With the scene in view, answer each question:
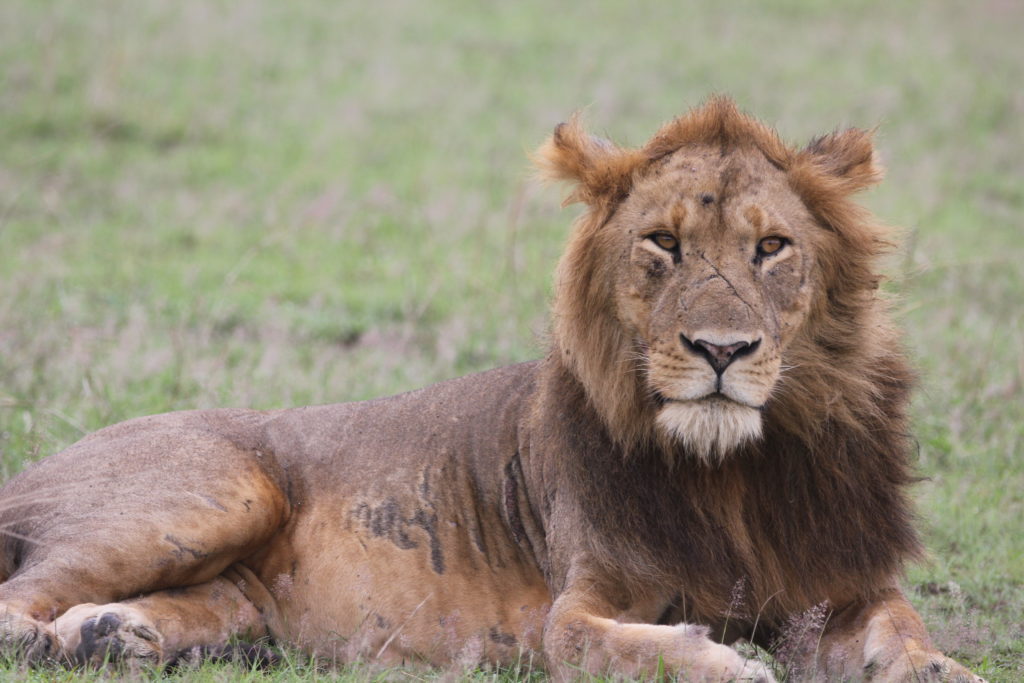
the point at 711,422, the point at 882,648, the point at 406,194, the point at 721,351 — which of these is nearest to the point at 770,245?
the point at 721,351

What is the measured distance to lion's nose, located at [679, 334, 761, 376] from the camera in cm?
345

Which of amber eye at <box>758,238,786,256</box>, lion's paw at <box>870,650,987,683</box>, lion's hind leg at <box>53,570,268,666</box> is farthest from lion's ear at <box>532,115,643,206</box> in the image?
lion's hind leg at <box>53,570,268,666</box>

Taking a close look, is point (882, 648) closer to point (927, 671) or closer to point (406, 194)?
point (927, 671)

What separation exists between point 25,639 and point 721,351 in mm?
2057

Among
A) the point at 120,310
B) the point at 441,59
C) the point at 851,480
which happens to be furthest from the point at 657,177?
the point at 441,59

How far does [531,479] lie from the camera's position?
4480mm

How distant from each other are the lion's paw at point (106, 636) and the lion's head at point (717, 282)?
1441 millimetres

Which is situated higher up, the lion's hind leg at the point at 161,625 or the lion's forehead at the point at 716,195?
the lion's forehead at the point at 716,195

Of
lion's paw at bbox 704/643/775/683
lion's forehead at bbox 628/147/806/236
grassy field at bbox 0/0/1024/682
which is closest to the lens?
lion's paw at bbox 704/643/775/683

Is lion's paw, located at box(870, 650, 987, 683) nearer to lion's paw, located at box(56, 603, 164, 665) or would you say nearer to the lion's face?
the lion's face

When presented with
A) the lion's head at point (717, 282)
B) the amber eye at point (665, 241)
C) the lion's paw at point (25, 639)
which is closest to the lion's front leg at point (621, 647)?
the lion's head at point (717, 282)

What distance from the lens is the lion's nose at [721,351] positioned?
345 centimetres

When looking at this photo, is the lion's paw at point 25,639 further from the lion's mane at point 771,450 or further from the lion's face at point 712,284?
the lion's face at point 712,284

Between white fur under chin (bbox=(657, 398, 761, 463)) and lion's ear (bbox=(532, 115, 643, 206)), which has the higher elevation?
lion's ear (bbox=(532, 115, 643, 206))
